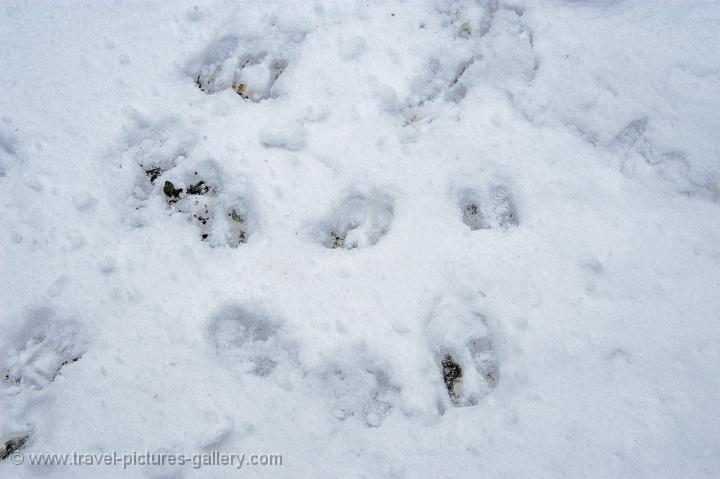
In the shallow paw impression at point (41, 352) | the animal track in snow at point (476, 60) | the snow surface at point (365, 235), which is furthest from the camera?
the animal track in snow at point (476, 60)

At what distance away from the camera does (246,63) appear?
2275 millimetres

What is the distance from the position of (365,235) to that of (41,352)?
4.08 ft

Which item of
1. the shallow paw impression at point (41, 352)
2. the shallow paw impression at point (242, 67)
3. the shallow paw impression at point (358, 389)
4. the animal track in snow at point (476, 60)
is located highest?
the shallow paw impression at point (242, 67)

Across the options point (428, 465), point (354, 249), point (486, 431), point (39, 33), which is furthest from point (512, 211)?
point (39, 33)

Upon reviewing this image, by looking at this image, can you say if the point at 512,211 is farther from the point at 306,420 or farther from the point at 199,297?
the point at 199,297

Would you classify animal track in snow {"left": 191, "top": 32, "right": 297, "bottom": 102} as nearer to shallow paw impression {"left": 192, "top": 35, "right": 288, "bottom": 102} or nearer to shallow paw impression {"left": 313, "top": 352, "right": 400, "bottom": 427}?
shallow paw impression {"left": 192, "top": 35, "right": 288, "bottom": 102}

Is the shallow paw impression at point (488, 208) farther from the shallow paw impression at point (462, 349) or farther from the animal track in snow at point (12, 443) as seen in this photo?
the animal track in snow at point (12, 443)

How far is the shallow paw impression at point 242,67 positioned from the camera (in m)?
2.21

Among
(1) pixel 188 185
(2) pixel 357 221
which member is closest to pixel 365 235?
(2) pixel 357 221

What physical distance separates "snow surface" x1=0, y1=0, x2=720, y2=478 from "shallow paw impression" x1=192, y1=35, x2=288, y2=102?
1 centimetres

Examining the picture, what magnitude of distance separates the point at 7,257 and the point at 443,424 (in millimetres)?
1718

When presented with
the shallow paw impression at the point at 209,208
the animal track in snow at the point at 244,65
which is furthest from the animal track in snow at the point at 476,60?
the shallow paw impression at the point at 209,208

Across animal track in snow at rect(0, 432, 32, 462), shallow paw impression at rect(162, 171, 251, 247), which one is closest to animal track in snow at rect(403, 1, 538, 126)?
shallow paw impression at rect(162, 171, 251, 247)

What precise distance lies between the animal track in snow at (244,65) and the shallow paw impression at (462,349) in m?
1.21
